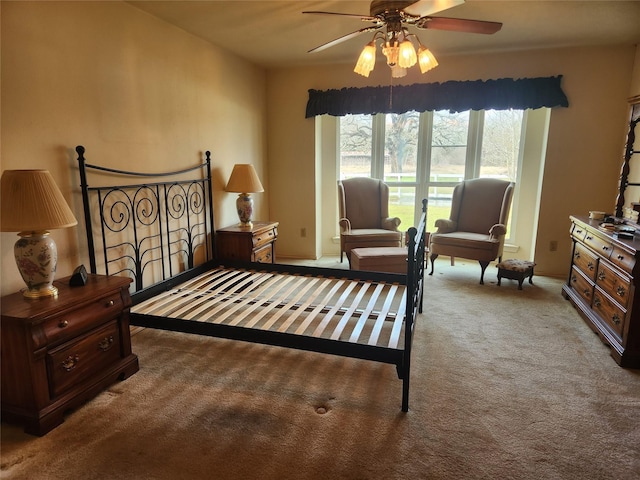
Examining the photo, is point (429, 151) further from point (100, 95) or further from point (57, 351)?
point (57, 351)

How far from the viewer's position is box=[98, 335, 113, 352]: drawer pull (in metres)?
2.12

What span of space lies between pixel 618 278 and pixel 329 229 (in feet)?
11.4

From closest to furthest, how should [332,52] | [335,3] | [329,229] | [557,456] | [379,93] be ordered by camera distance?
[557,456] < [335,3] < [332,52] < [379,93] < [329,229]

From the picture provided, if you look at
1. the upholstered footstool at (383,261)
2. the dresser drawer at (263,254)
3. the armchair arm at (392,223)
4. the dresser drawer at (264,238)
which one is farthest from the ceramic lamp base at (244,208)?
the armchair arm at (392,223)

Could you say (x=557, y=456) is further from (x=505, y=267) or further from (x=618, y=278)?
(x=505, y=267)

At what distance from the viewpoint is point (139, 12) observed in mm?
2885

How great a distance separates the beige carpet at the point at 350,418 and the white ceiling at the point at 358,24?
2.45m

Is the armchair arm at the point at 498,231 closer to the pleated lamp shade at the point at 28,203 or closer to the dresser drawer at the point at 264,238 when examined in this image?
the dresser drawer at the point at 264,238

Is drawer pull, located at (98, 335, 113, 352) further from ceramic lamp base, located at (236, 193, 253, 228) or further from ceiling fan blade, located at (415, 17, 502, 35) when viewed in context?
ceiling fan blade, located at (415, 17, 502, 35)

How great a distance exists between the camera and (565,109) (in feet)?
13.3

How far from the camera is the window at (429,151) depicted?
15.5ft

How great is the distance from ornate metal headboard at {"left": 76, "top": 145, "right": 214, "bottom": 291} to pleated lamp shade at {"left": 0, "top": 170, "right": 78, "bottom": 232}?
0.61m

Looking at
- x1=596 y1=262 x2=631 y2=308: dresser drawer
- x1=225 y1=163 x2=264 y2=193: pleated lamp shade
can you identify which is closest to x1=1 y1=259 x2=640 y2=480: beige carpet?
x1=596 y1=262 x2=631 y2=308: dresser drawer

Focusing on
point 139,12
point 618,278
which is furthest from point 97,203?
point 618,278
